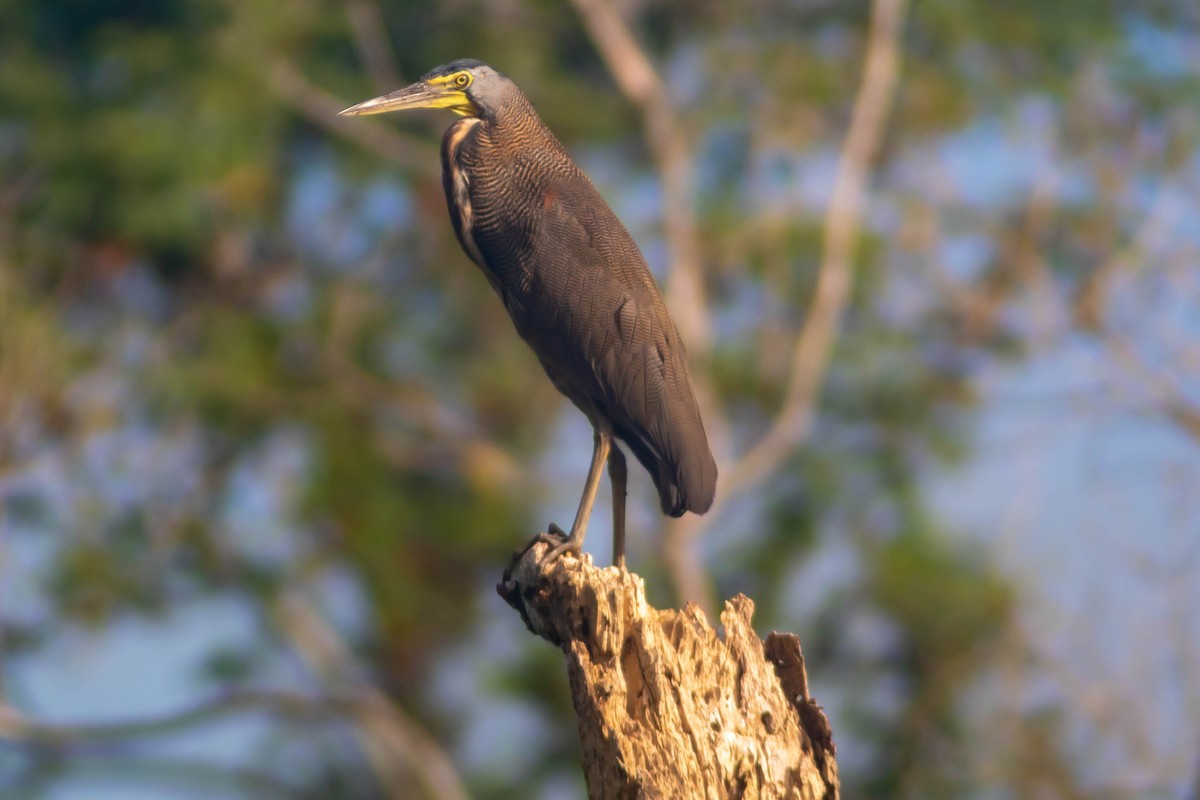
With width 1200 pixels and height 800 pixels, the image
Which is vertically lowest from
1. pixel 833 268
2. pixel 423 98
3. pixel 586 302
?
pixel 586 302

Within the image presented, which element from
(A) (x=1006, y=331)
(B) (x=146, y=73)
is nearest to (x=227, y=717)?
(B) (x=146, y=73)

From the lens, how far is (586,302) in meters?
5.42

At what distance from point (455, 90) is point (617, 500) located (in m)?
1.57

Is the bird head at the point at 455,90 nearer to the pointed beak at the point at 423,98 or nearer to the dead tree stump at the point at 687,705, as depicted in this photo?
the pointed beak at the point at 423,98

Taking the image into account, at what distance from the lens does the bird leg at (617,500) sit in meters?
5.35

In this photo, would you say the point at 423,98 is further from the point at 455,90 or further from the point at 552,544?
the point at 552,544

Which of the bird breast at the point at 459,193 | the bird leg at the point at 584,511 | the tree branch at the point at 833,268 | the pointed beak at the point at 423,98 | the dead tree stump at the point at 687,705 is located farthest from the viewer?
the tree branch at the point at 833,268

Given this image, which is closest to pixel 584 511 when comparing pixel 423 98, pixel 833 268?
pixel 423 98

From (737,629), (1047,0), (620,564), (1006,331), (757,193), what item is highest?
(1047,0)

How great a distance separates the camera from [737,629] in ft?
14.5

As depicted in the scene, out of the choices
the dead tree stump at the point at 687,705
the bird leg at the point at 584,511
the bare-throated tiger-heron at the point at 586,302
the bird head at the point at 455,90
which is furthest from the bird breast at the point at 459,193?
the dead tree stump at the point at 687,705

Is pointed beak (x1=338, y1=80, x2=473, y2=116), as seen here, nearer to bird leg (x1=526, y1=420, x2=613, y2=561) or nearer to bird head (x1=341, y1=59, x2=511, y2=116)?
bird head (x1=341, y1=59, x2=511, y2=116)

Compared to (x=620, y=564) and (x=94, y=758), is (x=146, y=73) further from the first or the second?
(x=620, y=564)

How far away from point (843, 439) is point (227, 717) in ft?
22.0
